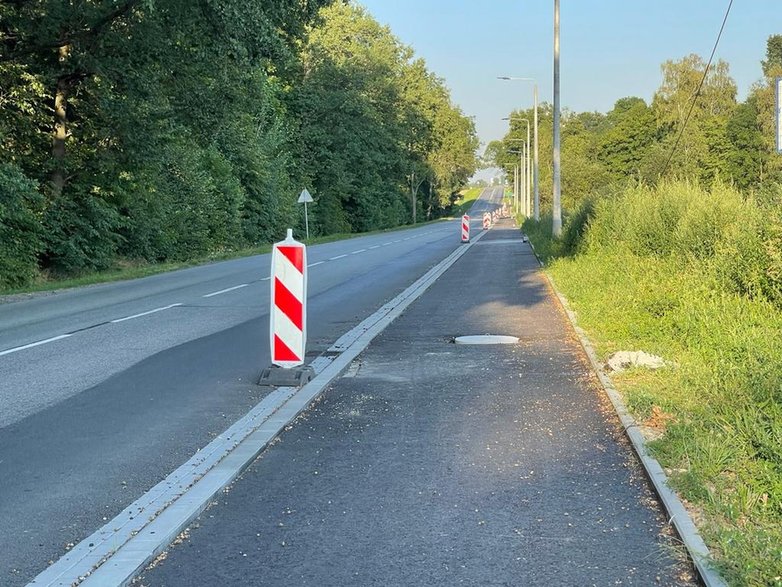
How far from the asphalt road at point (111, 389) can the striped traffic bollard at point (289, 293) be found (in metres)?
0.64

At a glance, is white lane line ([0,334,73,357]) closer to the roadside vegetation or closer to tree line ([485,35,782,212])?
the roadside vegetation

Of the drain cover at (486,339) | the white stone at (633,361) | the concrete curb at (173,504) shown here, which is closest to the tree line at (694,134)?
the drain cover at (486,339)

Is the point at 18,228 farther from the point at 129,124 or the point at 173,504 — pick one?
the point at 173,504

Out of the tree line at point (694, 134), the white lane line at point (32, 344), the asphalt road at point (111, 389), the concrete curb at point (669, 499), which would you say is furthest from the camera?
the tree line at point (694, 134)

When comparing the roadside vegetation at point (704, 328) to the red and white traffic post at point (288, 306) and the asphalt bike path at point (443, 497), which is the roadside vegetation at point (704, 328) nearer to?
the asphalt bike path at point (443, 497)

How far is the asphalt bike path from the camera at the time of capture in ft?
13.2

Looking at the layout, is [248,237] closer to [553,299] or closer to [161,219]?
[161,219]

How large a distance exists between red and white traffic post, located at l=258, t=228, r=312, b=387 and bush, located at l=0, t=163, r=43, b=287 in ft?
44.4

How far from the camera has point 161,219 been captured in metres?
30.0

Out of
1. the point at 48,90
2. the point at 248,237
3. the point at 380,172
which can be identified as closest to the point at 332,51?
the point at 380,172

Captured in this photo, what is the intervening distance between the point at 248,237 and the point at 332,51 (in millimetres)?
32218

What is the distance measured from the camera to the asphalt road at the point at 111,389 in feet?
16.5

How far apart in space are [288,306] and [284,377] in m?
0.70

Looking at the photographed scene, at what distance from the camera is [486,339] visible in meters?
11.2
